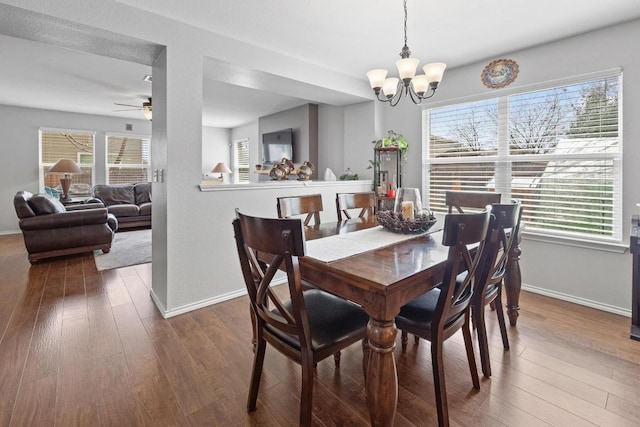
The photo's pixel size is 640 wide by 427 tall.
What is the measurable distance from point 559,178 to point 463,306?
220 cm

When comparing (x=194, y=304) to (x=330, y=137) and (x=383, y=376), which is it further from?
(x=330, y=137)

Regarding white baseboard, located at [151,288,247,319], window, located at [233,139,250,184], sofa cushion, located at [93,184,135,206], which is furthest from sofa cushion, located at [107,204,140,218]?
white baseboard, located at [151,288,247,319]

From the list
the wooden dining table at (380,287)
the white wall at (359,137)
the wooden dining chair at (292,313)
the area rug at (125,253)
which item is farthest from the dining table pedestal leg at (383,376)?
the area rug at (125,253)

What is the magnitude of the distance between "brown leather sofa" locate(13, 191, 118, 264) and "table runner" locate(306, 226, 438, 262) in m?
3.98

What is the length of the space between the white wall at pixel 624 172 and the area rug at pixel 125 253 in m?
4.54

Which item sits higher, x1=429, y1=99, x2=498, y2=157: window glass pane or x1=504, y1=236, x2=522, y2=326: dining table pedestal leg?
x1=429, y1=99, x2=498, y2=157: window glass pane

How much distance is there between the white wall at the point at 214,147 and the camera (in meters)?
8.49

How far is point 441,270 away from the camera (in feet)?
4.71

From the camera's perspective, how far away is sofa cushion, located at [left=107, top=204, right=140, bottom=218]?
20.1ft

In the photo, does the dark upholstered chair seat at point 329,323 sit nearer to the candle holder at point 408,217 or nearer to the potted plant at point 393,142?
the candle holder at point 408,217

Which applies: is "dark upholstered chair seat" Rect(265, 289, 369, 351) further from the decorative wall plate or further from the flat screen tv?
the flat screen tv

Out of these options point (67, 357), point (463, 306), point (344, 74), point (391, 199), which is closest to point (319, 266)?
point (463, 306)

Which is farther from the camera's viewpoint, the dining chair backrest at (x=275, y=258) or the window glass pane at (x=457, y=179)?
the window glass pane at (x=457, y=179)

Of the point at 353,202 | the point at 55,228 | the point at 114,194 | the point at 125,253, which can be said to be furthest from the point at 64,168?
the point at 353,202
